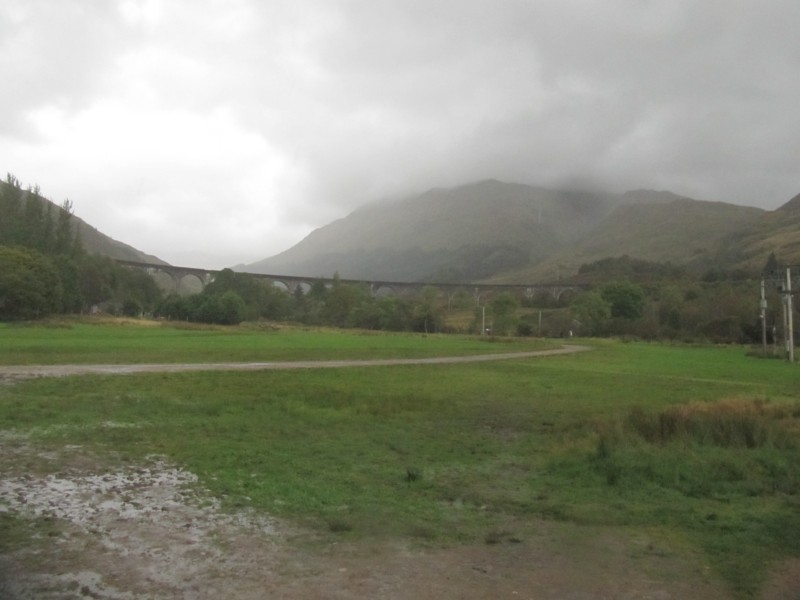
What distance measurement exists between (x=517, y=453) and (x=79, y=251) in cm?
13806

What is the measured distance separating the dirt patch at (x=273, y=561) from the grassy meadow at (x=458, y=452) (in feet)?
1.77

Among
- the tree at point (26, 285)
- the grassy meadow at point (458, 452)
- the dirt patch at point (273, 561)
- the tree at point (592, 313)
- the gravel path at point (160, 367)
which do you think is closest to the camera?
the dirt patch at point (273, 561)

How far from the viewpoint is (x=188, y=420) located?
20.2 m

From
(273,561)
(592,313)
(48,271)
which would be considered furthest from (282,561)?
(592,313)

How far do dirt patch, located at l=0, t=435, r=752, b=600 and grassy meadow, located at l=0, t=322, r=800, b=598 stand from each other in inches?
21.2

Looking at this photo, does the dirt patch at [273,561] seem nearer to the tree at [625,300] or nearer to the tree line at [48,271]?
the tree line at [48,271]

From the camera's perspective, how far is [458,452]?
663 inches

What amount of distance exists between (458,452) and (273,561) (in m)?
8.82

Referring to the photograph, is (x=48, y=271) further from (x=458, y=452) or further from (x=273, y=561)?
(x=273, y=561)

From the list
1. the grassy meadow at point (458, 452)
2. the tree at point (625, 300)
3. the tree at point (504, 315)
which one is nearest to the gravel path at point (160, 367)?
the grassy meadow at point (458, 452)

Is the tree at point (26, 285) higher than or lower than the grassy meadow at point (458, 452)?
higher

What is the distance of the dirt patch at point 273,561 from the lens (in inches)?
300

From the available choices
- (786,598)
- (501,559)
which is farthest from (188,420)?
(786,598)

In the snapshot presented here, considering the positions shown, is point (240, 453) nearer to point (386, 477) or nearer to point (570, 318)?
point (386, 477)
